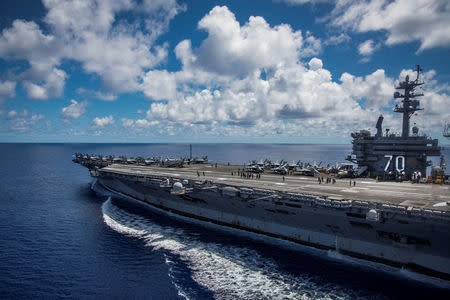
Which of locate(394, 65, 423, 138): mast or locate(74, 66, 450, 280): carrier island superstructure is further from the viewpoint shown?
locate(394, 65, 423, 138): mast

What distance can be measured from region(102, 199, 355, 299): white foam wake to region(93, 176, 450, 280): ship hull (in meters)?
3.22

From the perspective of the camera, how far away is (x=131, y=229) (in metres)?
23.0

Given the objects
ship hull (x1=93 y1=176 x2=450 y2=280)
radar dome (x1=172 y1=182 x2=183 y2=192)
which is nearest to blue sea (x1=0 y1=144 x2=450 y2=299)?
ship hull (x1=93 y1=176 x2=450 y2=280)

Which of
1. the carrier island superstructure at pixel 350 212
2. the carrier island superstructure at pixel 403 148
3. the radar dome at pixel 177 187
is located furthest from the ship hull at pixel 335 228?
the carrier island superstructure at pixel 403 148

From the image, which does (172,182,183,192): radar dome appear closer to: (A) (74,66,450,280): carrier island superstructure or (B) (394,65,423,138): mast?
(A) (74,66,450,280): carrier island superstructure

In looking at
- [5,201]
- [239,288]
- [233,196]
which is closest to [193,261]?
[239,288]

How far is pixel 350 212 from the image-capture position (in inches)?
640

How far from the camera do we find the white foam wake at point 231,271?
13.7 meters

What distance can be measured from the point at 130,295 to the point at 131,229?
1014 cm

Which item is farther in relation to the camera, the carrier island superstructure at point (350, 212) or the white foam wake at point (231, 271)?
the carrier island superstructure at point (350, 212)

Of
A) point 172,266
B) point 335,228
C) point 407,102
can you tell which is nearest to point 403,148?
point 407,102

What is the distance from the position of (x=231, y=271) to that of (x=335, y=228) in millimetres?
7382

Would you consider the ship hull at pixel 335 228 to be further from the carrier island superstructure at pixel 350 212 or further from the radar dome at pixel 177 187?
the radar dome at pixel 177 187

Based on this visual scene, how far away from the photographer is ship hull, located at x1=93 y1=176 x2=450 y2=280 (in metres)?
14.6
